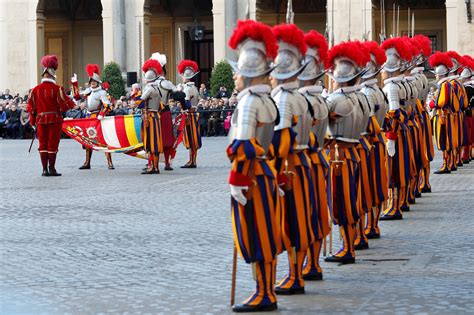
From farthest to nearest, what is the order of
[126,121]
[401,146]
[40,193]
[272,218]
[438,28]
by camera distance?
[438,28]
[126,121]
[40,193]
[401,146]
[272,218]

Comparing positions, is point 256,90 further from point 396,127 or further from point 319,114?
point 396,127

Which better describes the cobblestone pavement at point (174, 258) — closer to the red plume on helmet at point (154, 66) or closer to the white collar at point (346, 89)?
the white collar at point (346, 89)

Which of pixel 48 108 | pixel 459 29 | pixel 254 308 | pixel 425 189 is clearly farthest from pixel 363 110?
pixel 459 29

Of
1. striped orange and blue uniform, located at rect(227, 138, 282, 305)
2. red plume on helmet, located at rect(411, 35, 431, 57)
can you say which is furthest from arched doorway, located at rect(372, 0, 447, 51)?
striped orange and blue uniform, located at rect(227, 138, 282, 305)

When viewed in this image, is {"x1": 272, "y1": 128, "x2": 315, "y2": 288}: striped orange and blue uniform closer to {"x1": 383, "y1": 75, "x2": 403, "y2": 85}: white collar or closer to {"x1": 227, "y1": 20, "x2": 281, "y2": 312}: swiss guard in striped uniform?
{"x1": 227, "y1": 20, "x2": 281, "y2": 312}: swiss guard in striped uniform

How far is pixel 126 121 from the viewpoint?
2194 cm

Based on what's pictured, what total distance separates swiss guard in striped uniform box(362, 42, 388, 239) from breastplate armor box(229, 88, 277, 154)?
286cm

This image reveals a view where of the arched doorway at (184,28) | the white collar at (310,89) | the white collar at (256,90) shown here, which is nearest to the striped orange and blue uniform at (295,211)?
the white collar at (256,90)

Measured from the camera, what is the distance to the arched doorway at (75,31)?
50062mm

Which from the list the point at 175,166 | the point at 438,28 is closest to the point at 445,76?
the point at 175,166

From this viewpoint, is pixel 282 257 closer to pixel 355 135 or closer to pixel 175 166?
pixel 355 135

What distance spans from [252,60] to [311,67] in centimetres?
152

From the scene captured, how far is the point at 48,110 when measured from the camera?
2058 centimetres

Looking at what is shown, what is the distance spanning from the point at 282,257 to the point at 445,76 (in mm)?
10214
